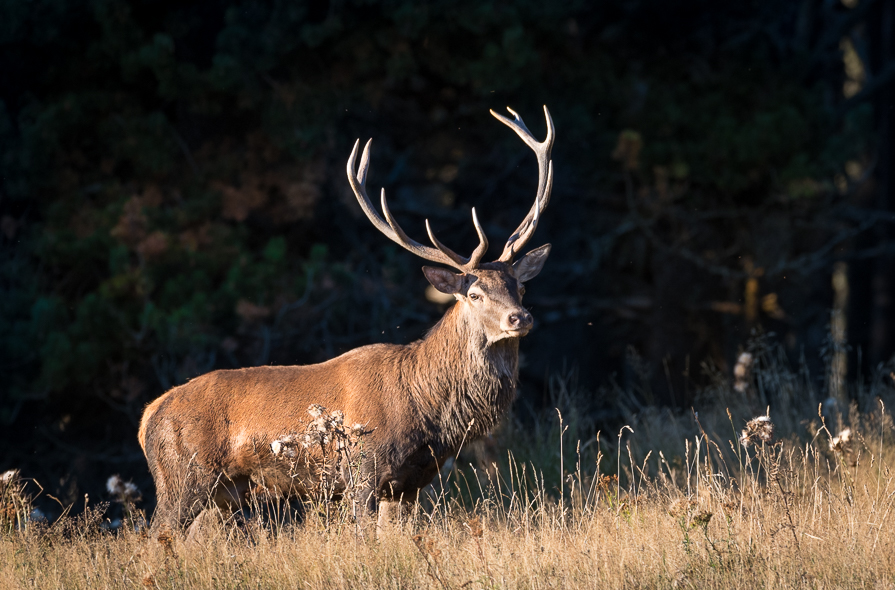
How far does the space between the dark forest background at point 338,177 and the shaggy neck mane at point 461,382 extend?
110 inches

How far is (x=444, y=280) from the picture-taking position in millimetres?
5797

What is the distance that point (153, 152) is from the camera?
946cm

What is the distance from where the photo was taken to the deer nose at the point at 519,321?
17.3 feet

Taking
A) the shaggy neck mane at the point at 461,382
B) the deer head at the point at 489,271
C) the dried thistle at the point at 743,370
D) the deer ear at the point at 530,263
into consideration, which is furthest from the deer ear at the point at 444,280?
the dried thistle at the point at 743,370

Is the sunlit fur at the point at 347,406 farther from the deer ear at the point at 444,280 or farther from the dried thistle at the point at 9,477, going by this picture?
the dried thistle at the point at 9,477

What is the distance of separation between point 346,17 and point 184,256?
2.79 m

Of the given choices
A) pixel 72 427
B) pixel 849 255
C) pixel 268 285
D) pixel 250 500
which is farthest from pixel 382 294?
pixel 849 255

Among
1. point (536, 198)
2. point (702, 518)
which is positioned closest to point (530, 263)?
point (536, 198)

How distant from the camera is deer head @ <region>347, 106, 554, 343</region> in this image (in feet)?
17.9

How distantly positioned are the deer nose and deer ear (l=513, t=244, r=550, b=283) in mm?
696

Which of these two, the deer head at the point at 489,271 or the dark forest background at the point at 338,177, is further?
the dark forest background at the point at 338,177

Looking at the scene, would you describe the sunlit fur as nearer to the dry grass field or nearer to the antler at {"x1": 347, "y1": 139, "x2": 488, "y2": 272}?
the antler at {"x1": 347, "y1": 139, "x2": 488, "y2": 272}

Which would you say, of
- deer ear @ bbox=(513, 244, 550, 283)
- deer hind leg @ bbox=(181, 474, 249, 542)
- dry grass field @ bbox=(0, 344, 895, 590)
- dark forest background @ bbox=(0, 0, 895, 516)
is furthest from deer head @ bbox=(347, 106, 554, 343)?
dark forest background @ bbox=(0, 0, 895, 516)

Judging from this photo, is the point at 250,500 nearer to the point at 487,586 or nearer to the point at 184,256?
the point at 487,586
